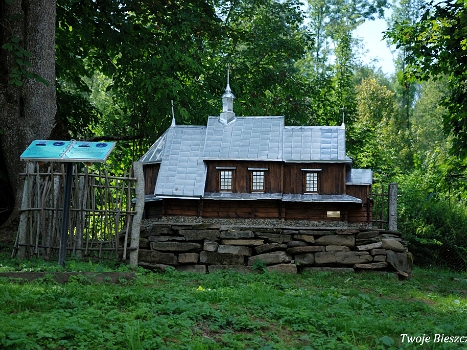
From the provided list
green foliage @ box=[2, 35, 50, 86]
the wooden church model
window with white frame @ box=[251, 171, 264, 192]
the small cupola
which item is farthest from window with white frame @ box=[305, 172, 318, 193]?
green foliage @ box=[2, 35, 50, 86]

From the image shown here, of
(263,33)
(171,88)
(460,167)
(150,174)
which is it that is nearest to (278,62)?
(263,33)

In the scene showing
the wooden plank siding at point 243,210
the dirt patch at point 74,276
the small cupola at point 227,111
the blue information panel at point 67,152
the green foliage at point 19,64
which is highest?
the green foliage at point 19,64

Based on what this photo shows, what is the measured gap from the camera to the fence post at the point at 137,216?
45.7 ft

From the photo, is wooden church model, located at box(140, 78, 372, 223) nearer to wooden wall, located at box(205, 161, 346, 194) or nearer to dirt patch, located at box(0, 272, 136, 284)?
wooden wall, located at box(205, 161, 346, 194)

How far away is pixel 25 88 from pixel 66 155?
4.52 m

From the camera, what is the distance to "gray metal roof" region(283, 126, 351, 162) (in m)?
14.9

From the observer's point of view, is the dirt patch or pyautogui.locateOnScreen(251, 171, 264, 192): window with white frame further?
pyautogui.locateOnScreen(251, 171, 264, 192): window with white frame

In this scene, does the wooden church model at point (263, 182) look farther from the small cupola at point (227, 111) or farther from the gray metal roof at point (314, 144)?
the small cupola at point (227, 111)

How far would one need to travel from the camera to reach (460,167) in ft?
59.6

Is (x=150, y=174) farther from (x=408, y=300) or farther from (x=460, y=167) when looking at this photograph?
(x=460, y=167)

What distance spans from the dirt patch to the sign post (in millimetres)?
1231

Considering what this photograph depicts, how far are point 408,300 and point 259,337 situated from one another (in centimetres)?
470

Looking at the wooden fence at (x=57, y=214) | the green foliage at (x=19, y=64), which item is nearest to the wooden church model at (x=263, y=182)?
the wooden fence at (x=57, y=214)

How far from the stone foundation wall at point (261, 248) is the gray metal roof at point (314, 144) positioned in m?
1.59
